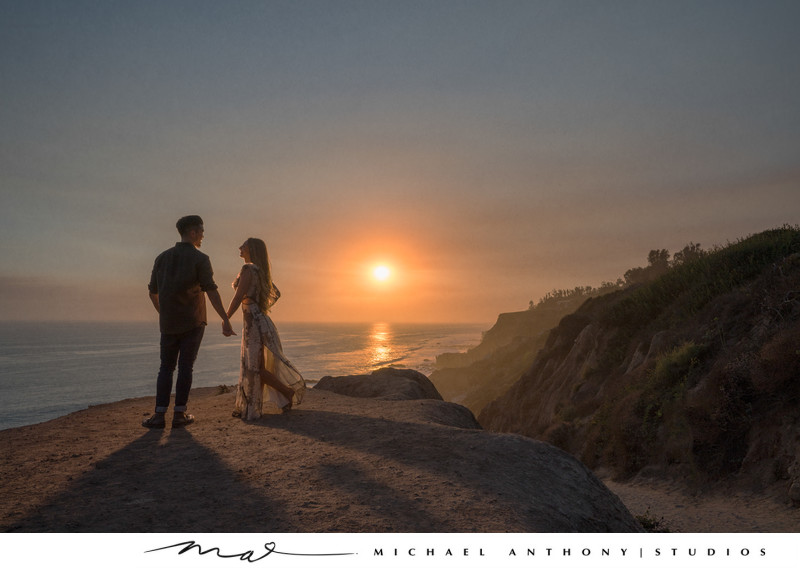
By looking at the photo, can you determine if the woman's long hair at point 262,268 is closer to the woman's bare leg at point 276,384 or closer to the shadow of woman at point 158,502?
the woman's bare leg at point 276,384

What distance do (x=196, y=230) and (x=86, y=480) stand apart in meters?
3.75

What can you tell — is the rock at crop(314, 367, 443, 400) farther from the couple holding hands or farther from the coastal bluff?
the coastal bluff

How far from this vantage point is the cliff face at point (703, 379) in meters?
8.01

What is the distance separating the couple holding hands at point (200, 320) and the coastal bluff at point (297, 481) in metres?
0.58

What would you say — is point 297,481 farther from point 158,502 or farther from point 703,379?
point 703,379

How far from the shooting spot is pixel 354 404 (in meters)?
9.19

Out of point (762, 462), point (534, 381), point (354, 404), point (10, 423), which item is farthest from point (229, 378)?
point (762, 462)

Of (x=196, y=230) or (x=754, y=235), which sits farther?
(x=754, y=235)

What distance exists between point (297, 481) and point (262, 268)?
13.8 feet

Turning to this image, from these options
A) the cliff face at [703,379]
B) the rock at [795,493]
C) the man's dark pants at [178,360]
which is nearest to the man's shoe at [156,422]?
the man's dark pants at [178,360]

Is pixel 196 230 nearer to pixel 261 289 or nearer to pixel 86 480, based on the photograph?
pixel 261 289

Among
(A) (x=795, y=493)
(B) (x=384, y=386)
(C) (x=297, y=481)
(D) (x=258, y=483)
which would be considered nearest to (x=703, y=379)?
(A) (x=795, y=493)

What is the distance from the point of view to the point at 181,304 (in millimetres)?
6543

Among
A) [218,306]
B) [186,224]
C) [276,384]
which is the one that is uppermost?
[186,224]
